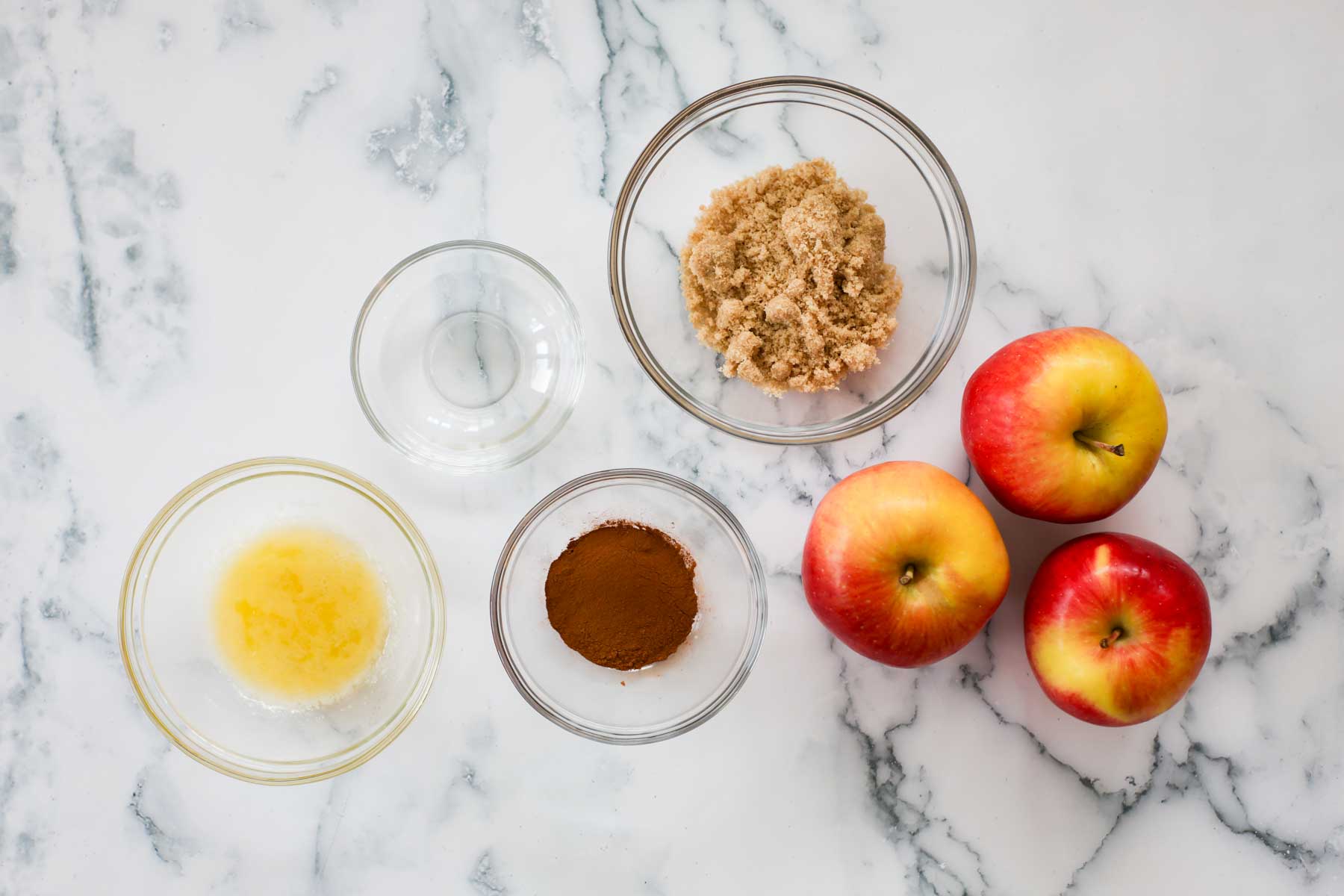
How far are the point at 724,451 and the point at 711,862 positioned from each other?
0.63m

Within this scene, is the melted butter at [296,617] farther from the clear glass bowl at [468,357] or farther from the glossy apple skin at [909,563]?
the glossy apple skin at [909,563]

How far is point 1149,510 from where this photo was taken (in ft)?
4.27

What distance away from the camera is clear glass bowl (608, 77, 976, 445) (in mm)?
1240

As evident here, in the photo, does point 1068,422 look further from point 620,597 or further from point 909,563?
point 620,597

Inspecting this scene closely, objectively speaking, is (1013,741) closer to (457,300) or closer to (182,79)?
A: (457,300)

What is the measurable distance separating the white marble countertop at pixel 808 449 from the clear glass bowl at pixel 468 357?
39 mm

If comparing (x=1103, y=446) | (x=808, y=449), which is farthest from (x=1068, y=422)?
(x=808, y=449)

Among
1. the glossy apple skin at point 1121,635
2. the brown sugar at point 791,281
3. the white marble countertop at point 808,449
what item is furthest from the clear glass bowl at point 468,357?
the glossy apple skin at point 1121,635

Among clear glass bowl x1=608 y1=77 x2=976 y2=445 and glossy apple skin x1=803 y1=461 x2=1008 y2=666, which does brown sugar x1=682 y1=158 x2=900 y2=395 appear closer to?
clear glass bowl x1=608 y1=77 x2=976 y2=445

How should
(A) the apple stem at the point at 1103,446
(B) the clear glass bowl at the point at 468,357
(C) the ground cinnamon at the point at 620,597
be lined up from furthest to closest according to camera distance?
1. (B) the clear glass bowl at the point at 468,357
2. (C) the ground cinnamon at the point at 620,597
3. (A) the apple stem at the point at 1103,446

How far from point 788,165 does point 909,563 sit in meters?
0.61

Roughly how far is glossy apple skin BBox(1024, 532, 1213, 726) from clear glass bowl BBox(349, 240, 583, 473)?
76 cm

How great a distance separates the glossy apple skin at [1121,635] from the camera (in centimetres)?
112

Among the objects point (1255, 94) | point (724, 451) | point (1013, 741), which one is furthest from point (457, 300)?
point (1255, 94)
